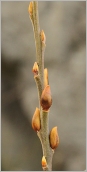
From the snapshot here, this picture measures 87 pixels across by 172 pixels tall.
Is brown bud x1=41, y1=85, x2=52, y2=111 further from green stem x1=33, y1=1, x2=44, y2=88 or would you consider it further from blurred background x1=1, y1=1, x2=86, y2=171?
blurred background x1=1, y1=1, x2=86, y2=171

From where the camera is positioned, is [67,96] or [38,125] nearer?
[38,125]

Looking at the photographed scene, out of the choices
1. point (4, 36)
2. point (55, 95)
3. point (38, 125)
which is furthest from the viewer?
point (4, 36)

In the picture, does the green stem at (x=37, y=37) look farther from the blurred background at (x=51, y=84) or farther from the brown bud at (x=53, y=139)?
the blurred background at (x=51, y=84)

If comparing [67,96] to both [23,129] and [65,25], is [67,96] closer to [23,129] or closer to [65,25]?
[23,129]

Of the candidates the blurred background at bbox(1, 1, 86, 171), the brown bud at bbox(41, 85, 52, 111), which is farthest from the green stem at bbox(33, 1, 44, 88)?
the blurred background at bbox(1, 1, 86, 171)

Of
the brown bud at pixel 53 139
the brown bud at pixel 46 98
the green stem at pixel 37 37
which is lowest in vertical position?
the brown bud at pixel 53 139

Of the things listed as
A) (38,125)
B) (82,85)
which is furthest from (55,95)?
(38,125)

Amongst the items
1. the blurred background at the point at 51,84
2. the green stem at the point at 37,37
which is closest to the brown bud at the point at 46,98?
the green stem at the point at 37,37

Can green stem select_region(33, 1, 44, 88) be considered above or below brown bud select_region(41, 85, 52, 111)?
above
